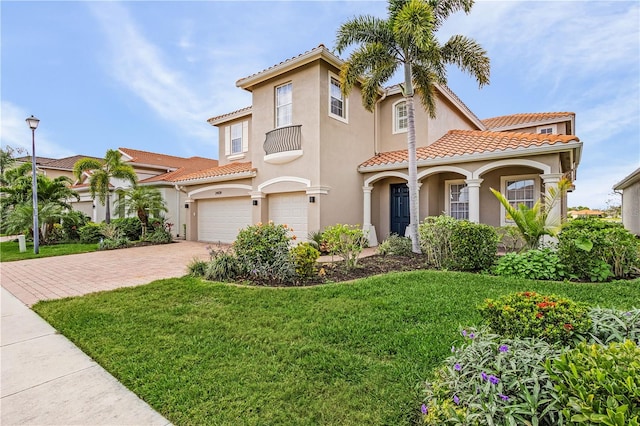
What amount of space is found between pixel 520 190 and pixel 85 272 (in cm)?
1522

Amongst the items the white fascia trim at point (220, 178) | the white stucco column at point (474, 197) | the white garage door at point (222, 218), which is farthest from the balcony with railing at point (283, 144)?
the white stucco column at point (474, 197)

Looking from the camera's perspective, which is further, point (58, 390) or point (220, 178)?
point (220, 178)

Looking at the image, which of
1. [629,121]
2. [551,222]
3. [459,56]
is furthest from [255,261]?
[629,121]

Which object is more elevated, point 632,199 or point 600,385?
point 632,199

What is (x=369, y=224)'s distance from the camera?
13.1 metres

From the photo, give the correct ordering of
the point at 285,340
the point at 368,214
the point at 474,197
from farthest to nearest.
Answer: the point at 368,214 < the point at 474,197 < the point at 285,340

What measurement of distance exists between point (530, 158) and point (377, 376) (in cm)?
1002

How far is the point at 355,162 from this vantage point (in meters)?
13.2

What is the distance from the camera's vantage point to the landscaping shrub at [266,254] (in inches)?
275

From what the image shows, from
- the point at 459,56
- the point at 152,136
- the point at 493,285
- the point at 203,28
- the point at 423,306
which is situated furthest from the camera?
the point at 152,136

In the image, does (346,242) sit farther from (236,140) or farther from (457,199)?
(236,140)

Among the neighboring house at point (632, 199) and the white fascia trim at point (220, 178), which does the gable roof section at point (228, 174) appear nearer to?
the white fascia trim at point (220, 178)

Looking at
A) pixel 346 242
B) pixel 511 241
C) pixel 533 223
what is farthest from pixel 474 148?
pixel 346 242

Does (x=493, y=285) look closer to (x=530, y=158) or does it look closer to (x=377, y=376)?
(x=377, y=376)
